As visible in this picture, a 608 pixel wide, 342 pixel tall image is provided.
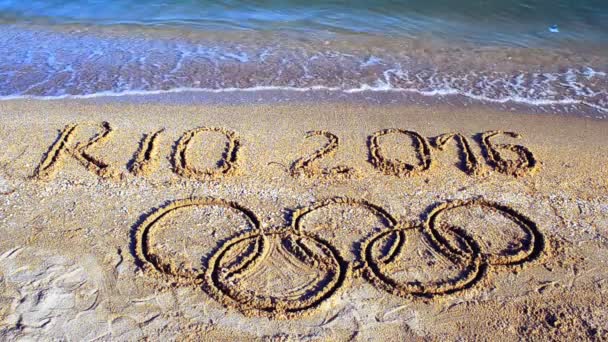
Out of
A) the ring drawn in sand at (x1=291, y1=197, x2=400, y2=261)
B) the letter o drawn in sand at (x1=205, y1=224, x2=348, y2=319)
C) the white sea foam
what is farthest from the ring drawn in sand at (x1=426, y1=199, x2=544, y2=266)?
the white sea foam

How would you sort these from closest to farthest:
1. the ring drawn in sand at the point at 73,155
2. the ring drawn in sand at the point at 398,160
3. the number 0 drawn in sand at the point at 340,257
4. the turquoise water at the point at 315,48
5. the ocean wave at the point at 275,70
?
the number 0 drawn in sand at the point at 340,257 < the ring drawn in sand at the point at 73,155 < the ring drawn in sand at the point at 398,160 < the ocean wave at the point at 275,70 < the turquoise water at the point at 315,48

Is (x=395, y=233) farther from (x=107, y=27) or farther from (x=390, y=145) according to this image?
(x=107, y=27)

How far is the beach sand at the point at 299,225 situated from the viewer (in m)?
3.02

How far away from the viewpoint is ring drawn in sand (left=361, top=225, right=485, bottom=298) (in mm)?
3240

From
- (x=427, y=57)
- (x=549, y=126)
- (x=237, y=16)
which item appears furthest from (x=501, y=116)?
(x=237, y=16)

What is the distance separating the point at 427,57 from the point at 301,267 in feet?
16.4

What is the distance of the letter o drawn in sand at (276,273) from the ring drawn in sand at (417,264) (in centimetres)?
26

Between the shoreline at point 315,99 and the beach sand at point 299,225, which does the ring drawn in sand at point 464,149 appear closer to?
the beach sand at point 299,225

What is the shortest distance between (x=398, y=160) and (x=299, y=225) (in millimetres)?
1368

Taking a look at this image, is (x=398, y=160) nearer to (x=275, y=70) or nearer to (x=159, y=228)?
(x=159, y=228)

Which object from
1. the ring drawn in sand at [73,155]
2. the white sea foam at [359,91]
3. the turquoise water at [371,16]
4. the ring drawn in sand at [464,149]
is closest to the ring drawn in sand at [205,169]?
the ring drawn in sand at [73,155]

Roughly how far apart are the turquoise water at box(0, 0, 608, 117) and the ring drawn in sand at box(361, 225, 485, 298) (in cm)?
287

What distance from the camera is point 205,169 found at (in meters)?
4.38

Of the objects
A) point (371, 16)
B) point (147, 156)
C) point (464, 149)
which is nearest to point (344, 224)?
point (464, 149)
